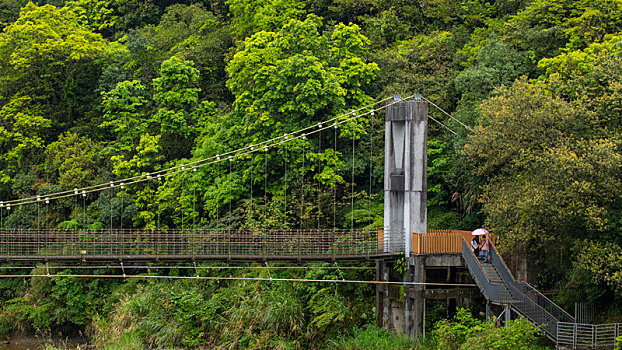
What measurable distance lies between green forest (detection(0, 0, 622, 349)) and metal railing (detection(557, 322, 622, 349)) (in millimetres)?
762

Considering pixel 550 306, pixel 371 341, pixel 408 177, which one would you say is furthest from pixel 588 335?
pixel 408 177

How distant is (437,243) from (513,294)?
3.23 m

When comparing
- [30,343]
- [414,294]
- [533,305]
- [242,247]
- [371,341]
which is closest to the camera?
[533,305]

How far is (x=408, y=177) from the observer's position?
23.0 m

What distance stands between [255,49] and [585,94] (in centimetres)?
1380

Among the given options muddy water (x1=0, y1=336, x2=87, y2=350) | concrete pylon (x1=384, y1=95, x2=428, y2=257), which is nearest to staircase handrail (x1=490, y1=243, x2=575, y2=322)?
concrete pylon (x1=384, y1=95, x2=428, y2=257)

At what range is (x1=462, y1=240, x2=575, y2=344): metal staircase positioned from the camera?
18.8 metres

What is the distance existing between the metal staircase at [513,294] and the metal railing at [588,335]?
0.18 metres

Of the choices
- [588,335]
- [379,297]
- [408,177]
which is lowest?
[588,335]

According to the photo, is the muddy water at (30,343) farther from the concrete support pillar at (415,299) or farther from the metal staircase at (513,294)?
the metal staircase at (513,294)

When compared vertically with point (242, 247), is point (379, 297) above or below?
below

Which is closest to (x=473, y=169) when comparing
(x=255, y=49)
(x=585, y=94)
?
(x=585, y=94)

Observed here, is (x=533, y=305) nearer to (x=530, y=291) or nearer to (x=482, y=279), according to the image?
(x=530, y=291)

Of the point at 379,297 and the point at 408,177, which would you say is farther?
the point at 379,297
